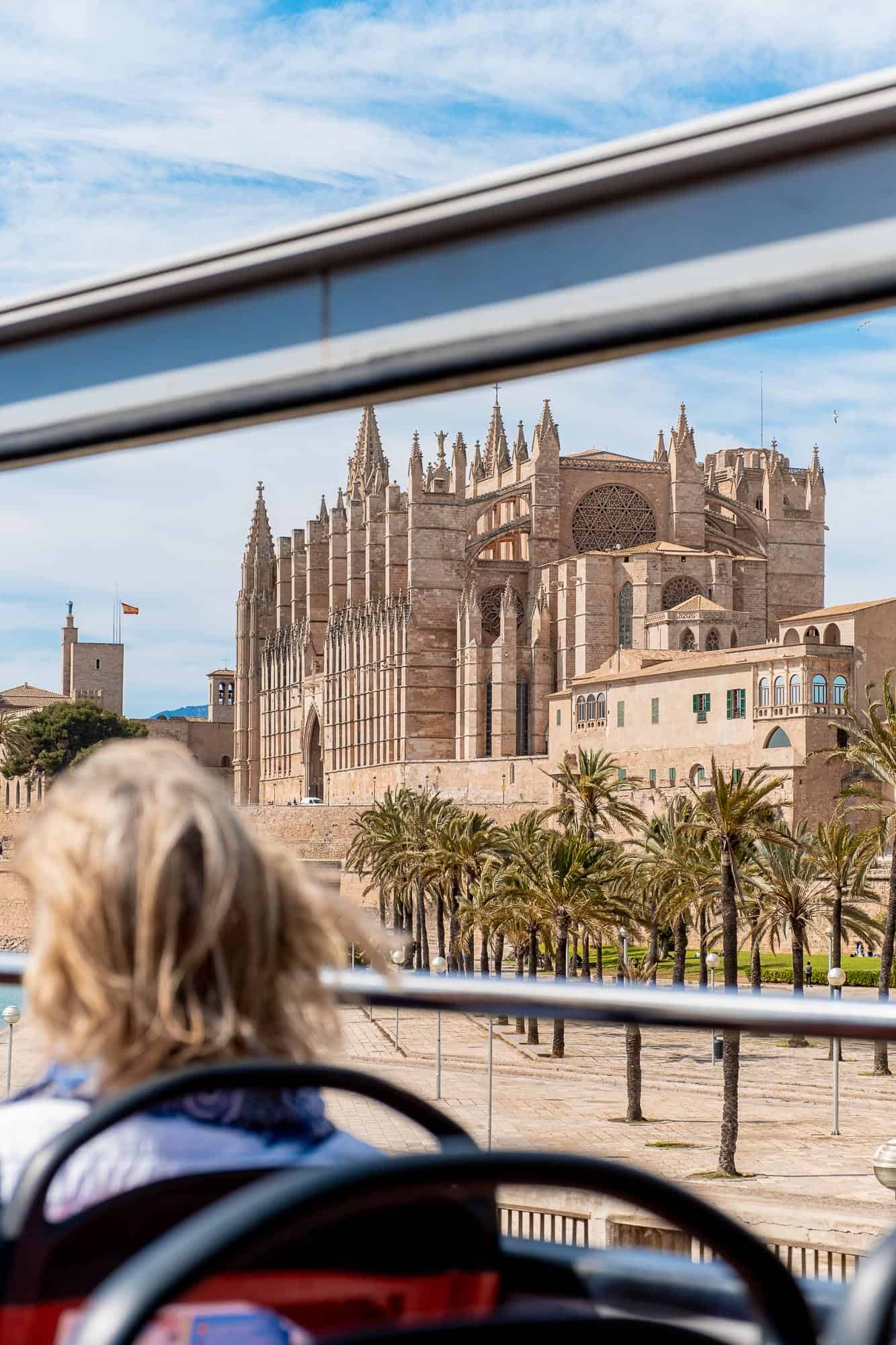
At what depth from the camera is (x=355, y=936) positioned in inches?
62.1

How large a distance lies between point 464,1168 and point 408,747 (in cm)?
6596

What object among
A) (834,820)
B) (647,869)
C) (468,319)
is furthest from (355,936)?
(834,820)

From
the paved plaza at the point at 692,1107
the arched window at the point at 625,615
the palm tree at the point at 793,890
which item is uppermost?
the arched window at the point at 625,615

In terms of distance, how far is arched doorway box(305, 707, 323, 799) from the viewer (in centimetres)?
7919

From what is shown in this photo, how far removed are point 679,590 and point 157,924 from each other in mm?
60948

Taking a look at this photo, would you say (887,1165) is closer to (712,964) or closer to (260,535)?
(712,964)

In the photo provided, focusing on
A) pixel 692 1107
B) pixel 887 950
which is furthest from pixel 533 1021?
pixel 887 950

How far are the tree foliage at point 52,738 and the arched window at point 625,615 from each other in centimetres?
3345

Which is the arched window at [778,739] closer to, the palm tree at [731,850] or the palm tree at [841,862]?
the palm tree at [841,862]

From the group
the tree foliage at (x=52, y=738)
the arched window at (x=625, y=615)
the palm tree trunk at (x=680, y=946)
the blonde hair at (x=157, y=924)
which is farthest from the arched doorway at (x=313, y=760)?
the blonde hair at (x=157, y=924)

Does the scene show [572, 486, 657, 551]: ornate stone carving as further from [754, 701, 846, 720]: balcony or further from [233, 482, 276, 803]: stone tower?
[233, 482, 276, 803]: stone tower

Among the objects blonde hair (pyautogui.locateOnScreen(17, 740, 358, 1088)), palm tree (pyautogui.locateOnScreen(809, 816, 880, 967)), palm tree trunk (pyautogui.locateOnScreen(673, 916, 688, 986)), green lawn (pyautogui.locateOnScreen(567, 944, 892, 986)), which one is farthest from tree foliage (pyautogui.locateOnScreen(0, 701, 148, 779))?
blonde hair (pyautogui.locateOnScreen(17, 740, 358, 1088))

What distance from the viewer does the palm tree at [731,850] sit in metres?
23.8

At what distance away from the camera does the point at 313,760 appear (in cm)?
7994
